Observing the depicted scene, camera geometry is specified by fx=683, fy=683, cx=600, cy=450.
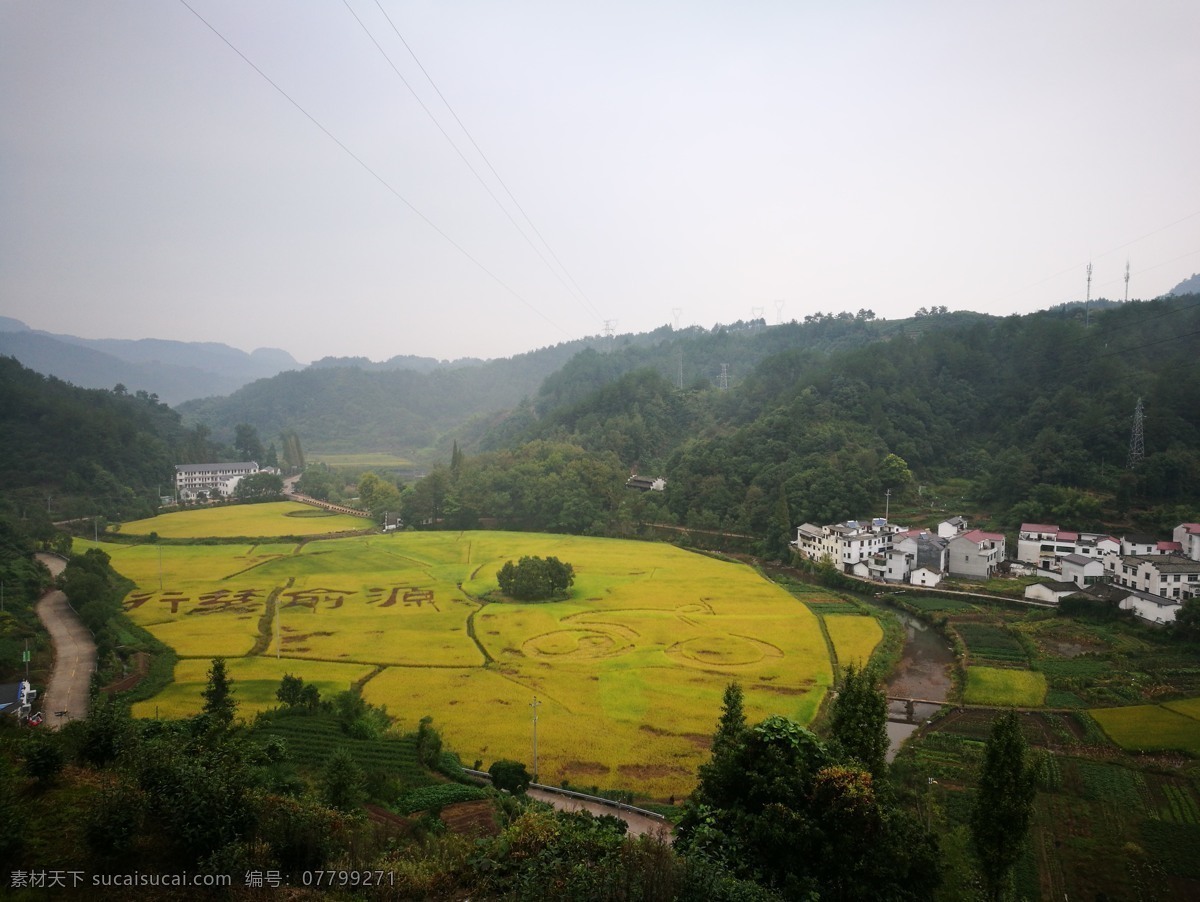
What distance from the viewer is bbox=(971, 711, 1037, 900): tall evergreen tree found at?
505 inches

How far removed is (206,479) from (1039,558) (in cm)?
7749

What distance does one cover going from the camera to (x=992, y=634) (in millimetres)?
31219

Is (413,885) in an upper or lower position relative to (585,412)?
lower

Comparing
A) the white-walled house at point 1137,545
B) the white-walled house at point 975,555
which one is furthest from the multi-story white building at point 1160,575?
the white-walled house at point 975,555

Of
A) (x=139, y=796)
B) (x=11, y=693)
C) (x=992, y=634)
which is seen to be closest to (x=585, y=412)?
(x=992, y=634)

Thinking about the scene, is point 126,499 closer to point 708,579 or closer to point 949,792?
point 708,579

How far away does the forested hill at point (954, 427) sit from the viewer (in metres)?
47.2

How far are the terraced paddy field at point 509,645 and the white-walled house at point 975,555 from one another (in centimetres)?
1148

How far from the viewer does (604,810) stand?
16359 millimetres

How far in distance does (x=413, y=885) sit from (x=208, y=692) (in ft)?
41.0

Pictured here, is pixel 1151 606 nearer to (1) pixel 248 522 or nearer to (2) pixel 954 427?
(2) pixel 954 427

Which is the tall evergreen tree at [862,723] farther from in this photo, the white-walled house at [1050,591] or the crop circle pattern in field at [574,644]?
Result: the white-walled house at [1050,591]

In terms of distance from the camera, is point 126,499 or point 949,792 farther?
point 126,499

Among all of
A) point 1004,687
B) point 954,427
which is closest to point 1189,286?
point 954,427
